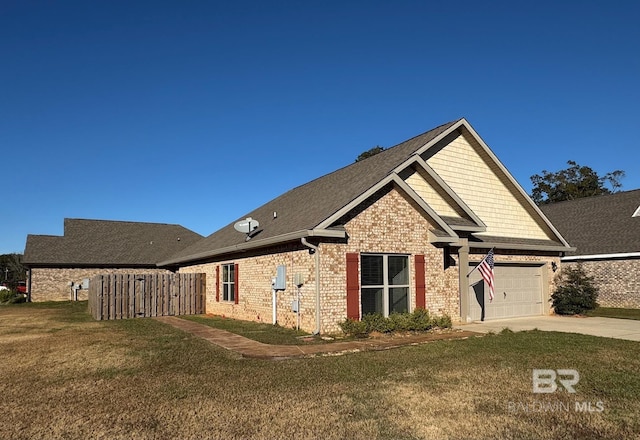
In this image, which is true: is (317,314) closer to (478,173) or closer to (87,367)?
(87,367)

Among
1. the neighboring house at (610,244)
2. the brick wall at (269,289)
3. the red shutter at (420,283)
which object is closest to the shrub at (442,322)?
the red shutter at (420,283)

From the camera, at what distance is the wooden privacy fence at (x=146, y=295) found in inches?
735

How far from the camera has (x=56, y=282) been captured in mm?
32812

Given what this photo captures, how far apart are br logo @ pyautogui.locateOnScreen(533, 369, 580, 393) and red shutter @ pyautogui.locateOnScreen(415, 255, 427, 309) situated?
596cm

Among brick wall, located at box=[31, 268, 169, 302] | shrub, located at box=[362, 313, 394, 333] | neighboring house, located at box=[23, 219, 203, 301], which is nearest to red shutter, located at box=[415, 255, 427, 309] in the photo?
shrub, located at box=[362, 313, 394, 333]

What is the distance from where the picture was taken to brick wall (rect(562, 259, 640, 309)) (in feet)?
74.1

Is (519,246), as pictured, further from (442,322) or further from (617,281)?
(617,281)

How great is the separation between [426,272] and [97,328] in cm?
1062

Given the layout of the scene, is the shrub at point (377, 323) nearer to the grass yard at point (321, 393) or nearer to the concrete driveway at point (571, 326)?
the grass yard at point (321, 393)

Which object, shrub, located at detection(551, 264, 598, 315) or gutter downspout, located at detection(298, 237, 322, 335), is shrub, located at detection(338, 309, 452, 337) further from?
shrub, located at detection(551, 264, 598, 315)

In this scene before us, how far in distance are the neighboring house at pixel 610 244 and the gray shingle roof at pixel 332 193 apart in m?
11.7

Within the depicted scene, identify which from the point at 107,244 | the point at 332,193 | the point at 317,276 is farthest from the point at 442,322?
the point at 107,244

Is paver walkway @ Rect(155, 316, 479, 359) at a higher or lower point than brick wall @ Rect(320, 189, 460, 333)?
lower

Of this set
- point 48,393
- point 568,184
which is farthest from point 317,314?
point 568,184
